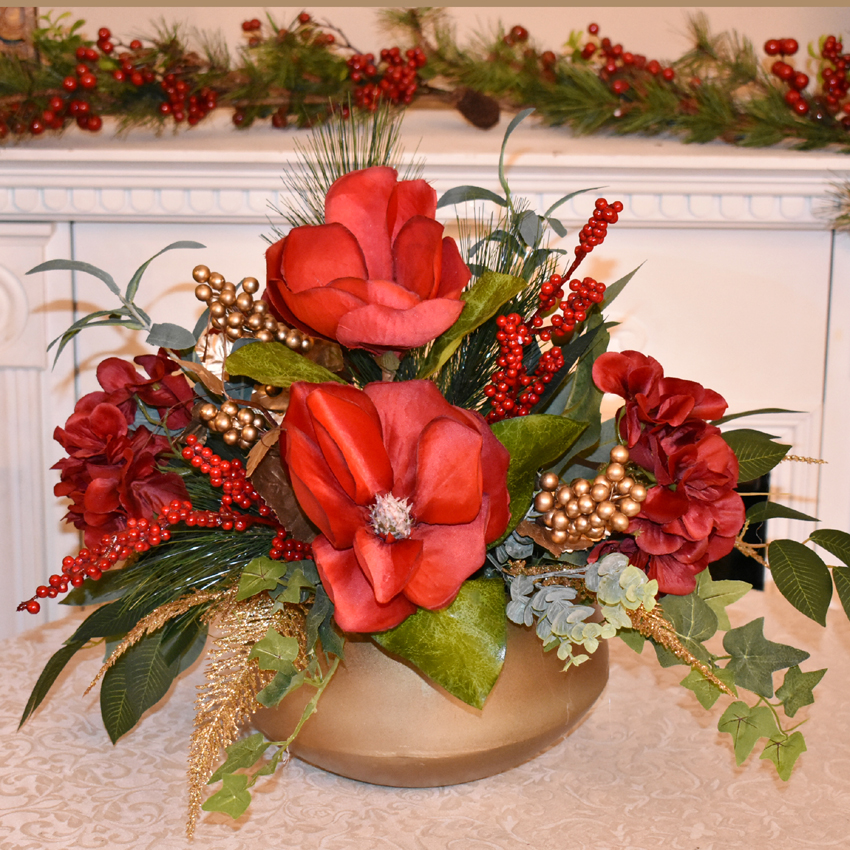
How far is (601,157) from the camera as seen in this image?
2.92 feet

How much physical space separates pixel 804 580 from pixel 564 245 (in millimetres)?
608

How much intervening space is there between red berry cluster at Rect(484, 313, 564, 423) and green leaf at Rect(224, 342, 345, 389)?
0.26 feet

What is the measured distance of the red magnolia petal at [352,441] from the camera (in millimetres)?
337

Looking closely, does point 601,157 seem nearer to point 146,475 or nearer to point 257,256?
point 257,256

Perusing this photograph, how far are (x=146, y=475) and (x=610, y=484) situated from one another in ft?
0.76

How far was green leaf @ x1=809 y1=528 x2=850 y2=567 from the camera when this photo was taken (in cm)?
46

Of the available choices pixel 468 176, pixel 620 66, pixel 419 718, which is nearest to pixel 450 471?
pixel 419 718

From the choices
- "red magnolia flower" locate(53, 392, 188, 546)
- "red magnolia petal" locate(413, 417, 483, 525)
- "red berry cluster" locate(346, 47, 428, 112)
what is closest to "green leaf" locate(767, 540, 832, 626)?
"red magnolia petal" locate(413, 417, 483, 525)

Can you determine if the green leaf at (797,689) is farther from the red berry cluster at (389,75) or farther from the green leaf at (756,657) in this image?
the red berry cluster at (389,75)

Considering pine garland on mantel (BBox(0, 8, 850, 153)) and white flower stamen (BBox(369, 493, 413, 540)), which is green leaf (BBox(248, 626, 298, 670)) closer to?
white flower stamen (BBox(369, 493, 413, 540))

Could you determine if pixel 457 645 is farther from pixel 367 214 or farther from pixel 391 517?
pixel 367 214

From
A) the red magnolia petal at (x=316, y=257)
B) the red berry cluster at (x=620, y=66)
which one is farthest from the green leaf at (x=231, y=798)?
the red berry cluster at (x=620, y=66)

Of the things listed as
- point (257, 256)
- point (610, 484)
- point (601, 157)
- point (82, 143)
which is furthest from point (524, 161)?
point (610, 484)

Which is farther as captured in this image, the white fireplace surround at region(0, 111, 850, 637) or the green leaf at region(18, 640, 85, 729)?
the white fireplace surround at region(0, 111, 850, 637)
